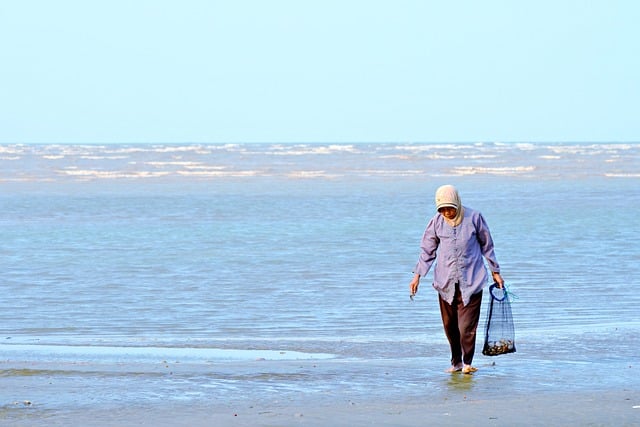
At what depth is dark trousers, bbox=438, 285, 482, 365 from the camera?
7.26 metres

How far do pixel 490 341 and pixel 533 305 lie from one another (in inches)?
129

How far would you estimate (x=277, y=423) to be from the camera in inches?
226

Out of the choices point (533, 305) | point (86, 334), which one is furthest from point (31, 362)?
point (533, 305)

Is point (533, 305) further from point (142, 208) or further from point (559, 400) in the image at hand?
point (142, 208)

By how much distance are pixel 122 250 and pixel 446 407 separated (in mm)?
10350

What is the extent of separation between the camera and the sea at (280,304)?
22.7 ft

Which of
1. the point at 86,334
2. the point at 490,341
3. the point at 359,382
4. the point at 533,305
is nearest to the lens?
the point at 359,382

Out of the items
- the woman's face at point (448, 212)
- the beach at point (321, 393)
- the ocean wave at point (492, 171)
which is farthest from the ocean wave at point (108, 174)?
the woman's face at point (448, 212)

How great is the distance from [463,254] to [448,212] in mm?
293

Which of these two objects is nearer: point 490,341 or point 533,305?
point 490,341

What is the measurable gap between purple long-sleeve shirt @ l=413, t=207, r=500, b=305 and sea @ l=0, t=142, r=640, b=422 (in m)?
0.57

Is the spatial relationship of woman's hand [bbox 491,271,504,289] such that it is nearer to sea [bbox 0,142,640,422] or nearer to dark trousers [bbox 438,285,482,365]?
dark trousers [bbox 438,285,482,365]

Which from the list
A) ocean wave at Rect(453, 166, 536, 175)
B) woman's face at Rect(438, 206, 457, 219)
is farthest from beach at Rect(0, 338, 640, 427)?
ocean wave at Rect(453, 166, 536, 175)

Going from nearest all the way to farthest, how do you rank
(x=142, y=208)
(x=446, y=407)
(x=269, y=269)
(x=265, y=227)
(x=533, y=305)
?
(x=446, y=407), (x=533, y=305), (x=269, y=269), (x=265, y=227), (x=142, y=208)
